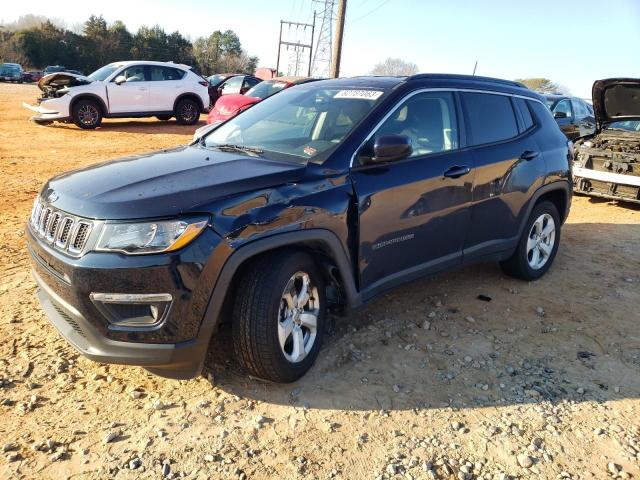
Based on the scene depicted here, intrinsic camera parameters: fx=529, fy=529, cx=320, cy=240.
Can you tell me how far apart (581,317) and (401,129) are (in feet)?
7.13

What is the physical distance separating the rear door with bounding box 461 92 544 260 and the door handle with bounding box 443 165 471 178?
0.15m

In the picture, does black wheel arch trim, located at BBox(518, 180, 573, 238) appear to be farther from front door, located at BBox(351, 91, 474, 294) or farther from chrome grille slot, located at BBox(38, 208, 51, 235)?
chrome grille slot, located at BBox(38, 208, 51, 235)

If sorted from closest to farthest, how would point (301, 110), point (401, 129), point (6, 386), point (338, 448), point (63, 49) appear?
point (338, 448), point (6, 386), point (401, 129), point (301, 110), point (63, 49)

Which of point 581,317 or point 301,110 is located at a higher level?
point 301,110

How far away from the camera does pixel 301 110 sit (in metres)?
3.96

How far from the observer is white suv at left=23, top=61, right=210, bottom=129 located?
535 inches

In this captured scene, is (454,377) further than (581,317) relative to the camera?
No

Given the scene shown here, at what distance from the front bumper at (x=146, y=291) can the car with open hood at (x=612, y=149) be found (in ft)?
21.3

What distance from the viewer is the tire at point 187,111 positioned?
15945mm

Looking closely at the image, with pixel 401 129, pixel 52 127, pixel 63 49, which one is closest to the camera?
pixel 401 129

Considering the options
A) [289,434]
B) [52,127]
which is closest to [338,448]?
[289,434]

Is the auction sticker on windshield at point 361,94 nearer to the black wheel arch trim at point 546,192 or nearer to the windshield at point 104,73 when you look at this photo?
the black wheel arch trim at point 546,192

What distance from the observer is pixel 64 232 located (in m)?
2.74

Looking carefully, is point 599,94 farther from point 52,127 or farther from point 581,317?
point 52,127
